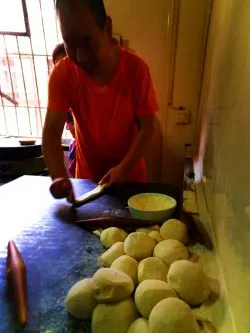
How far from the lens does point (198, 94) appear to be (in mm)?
1704

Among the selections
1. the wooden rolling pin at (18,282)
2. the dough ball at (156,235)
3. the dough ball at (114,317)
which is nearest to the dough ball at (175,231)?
the dough ball at (156,235)

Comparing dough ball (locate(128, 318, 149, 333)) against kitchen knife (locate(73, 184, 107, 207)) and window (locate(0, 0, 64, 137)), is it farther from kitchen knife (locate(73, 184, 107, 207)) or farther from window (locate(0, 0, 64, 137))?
window (locate(0, 0, 64, 137))

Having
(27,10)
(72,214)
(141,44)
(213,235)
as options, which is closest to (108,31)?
(72,214)

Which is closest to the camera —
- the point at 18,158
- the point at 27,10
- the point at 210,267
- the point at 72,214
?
the point at 210,267

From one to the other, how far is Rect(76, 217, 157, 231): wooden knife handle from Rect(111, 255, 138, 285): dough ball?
16 centimetres

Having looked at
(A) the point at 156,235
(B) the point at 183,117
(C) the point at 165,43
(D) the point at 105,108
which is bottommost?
(B) the point at 183,117

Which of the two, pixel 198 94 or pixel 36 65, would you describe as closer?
pixel 198 94

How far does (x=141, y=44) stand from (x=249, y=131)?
1.40 meters

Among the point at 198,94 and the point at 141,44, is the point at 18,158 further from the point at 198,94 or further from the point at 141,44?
the point at 198,94

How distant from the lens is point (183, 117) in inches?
69.3

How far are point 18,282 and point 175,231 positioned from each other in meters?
0.35

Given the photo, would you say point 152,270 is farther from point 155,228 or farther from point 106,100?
point 106,100

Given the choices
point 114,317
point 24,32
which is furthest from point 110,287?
point 24,32

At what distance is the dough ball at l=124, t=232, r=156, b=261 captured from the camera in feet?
1.91
